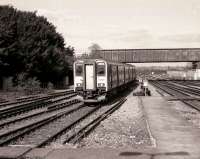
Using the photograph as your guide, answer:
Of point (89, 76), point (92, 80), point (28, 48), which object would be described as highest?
point (28, 48)

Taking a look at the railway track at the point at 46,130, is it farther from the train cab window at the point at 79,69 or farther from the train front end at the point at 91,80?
the train cab window at the point at 79,69

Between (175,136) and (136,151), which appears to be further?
(175,136)

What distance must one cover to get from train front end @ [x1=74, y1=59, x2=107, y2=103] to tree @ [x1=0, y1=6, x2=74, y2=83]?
1423 cm

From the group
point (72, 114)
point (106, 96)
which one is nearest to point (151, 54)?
point (106, 96)

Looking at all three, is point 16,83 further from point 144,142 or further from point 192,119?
point 144,142

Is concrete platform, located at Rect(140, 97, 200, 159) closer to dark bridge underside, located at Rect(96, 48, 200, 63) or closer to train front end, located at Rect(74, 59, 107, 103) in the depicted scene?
train front end, located at Rect(74, 59, 107, 103)

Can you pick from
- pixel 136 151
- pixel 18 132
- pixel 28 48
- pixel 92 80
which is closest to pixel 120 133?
pixel 18 132

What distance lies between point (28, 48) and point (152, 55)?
154ft

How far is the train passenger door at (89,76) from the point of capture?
28.6m

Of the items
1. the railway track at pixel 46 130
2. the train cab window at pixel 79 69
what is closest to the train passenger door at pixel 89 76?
the train cab window at pixel 79 69

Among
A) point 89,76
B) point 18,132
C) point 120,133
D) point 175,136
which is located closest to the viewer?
point 175,136

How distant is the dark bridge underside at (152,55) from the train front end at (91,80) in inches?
2306

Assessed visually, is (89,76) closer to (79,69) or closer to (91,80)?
(91,80)

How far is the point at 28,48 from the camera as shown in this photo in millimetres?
47031
